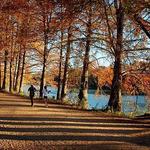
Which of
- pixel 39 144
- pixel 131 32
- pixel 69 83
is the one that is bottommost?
pixel 39 144

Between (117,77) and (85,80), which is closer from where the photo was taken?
(117,77)

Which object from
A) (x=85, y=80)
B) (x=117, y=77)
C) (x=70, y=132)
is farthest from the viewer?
(x=85, y=80)

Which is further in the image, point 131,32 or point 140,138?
point 131,32

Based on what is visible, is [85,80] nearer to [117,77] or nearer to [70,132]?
[117,77]

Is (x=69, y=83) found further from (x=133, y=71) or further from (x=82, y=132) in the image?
(x=82, y=132)

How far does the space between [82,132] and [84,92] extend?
1694 cm

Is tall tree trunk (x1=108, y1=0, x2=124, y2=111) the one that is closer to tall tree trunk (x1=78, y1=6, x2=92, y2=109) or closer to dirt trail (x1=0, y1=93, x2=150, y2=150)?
tall tree trunk (x1=78, y1=6, x2=92, y2=109)

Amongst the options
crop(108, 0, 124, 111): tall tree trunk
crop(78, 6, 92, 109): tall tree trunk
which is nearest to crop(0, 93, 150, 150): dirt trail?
crop(108, 0, 124, 111): tall tree trunk

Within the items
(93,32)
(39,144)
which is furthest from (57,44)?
(39,144)

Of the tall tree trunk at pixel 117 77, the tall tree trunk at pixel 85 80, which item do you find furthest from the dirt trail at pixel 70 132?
the tall tree trunk at pixel 85 80

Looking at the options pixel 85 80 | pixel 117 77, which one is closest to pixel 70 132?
pixel 117 77

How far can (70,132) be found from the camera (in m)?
18.2

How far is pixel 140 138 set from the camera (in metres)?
17.8

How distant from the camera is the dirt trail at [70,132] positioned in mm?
15562
